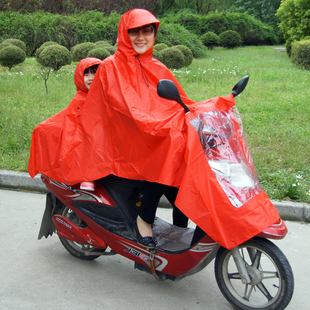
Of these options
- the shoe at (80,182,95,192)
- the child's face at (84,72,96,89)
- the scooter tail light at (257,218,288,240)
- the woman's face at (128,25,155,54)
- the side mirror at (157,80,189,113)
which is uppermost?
the woman's face at (128,25,155,54)

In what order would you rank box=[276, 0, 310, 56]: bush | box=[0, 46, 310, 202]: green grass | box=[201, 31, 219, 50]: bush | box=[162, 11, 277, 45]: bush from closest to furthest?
box=[0, 46, 310, 202]: green grass → box=[276, 0, 310, 56]: bush → box=[201, 31, 219, 50]: bush → box=[162, 11, 277, 45]: bush

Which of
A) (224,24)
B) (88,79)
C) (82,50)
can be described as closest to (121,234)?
(88,79)

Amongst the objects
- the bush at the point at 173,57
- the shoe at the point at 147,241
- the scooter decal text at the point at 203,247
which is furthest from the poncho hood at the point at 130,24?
the bush at the point at 173,57

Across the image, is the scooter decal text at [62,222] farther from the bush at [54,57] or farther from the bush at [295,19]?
the bush at [295,19]

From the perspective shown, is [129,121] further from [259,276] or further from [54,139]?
[259,276]

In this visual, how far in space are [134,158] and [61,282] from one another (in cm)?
122

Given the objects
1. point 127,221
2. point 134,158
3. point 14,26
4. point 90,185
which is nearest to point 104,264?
point 127,221

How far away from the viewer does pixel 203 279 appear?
3051mm

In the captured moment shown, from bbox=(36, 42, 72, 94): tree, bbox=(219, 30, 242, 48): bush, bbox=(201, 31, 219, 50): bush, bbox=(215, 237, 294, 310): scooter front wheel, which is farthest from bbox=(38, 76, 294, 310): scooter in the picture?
bbox=(219, 30, 242, 48): bush

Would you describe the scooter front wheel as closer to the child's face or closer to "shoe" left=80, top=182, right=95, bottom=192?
"shoe" left=80, top=182, right=95, bottom=192

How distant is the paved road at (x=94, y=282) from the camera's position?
108 inches

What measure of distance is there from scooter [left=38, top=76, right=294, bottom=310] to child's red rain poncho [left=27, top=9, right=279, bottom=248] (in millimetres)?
44

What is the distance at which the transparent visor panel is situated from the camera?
7.36 ft

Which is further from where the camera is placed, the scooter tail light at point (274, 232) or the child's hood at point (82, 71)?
the child's hood at point (82, 71)
